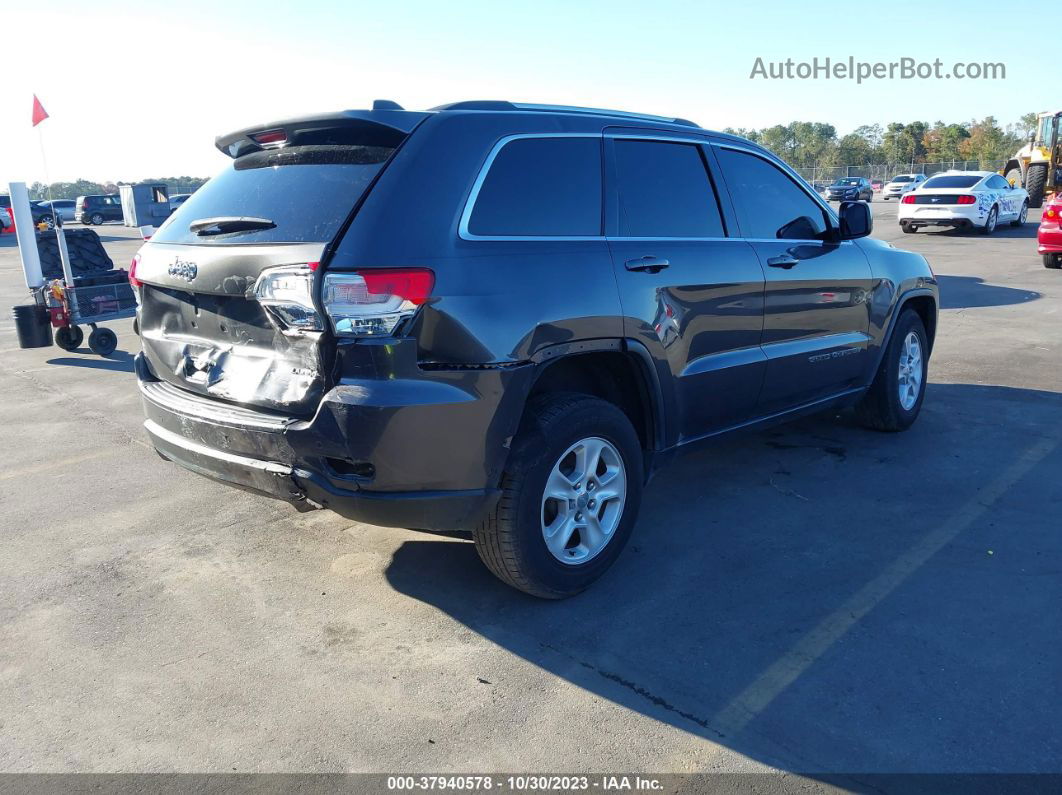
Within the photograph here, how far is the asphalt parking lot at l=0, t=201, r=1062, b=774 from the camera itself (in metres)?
2.77

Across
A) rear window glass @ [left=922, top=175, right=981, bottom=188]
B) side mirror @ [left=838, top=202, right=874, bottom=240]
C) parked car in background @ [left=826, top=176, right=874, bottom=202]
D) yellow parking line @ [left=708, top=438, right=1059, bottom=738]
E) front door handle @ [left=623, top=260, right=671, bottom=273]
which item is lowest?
yellow parking line @ [left=708, top=438, right=1059, bottom=738]

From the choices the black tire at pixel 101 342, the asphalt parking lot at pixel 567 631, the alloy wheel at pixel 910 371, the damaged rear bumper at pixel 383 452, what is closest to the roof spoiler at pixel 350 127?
the damaged rear bumper at pixel 383 452

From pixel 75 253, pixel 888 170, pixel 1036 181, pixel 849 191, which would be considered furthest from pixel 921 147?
pixel 75 253

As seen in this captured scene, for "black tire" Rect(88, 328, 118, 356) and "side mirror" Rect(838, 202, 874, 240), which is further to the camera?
"black tire" Rect(88, 328, 118, 356)

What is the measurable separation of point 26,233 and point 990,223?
21145 mm

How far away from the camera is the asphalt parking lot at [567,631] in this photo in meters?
2.77

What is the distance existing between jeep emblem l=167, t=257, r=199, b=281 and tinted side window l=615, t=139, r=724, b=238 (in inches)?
70.9

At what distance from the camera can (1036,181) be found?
84.8 feet

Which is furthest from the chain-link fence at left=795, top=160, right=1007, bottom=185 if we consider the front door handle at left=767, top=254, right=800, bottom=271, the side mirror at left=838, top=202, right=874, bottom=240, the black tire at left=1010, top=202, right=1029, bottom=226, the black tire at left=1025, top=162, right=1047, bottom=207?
the front door handle at left=767, top=254, right=800, bottom=271

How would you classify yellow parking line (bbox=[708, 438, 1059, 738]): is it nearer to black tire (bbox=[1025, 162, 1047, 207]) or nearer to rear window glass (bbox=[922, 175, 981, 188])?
rear window glass (bbox=[922, 175, 981, 188])

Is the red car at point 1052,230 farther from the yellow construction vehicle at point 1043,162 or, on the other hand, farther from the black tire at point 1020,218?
the yellow construction vehicle at point 1043,162

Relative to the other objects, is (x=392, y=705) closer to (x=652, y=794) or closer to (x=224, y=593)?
(x=652, y=794)

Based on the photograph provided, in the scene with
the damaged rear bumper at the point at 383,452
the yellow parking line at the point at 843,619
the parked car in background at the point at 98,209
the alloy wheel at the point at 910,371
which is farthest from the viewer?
the parked car in background at the point at 98,209

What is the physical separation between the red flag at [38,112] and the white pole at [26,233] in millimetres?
807
